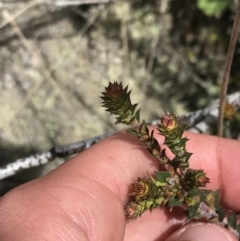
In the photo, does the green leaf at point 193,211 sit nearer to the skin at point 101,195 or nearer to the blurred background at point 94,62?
the skin at point 101,195

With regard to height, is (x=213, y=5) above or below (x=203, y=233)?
above

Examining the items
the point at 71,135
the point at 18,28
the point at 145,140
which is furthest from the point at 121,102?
the point at 18,28

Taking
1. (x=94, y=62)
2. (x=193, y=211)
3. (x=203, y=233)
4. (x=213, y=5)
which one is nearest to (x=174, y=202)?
(x=193, y=211)

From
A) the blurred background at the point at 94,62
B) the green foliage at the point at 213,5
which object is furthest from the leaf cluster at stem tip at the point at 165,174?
the blurred background at the point at 94,62

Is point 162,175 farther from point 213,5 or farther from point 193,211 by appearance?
point 213,5

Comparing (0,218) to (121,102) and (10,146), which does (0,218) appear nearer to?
(121,102)

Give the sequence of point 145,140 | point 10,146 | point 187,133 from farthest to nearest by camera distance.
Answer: point 10,146
point 187,133
point 145,140
